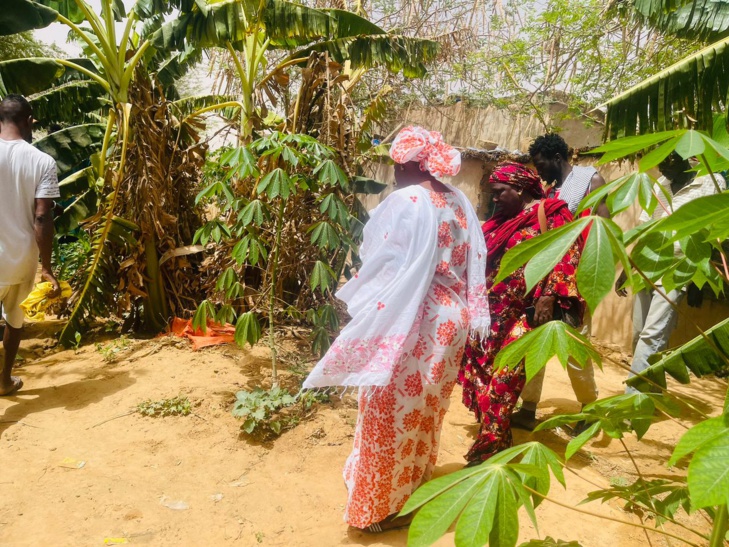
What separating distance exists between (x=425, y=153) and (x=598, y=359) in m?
1.35

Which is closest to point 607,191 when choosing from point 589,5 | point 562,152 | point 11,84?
point 562,152

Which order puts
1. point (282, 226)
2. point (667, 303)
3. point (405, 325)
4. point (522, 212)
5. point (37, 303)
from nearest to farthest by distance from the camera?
point (405, 325), point (522, 212), point (667, 303), point (282, 226), point (37, 303)

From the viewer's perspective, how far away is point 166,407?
3.28 metres

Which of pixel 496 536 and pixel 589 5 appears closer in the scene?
pixel 496 536

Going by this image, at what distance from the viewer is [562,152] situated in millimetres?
3537

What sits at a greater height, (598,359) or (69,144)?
(69,144)

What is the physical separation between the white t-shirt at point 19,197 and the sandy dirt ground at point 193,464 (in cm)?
91

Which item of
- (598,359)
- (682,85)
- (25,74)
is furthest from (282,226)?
(25,74)

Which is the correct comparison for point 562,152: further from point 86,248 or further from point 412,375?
point 86,248

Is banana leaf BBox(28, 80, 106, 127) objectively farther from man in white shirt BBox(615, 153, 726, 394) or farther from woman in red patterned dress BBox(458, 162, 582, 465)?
man in white shirt BBox(615, 153, 726, 394)

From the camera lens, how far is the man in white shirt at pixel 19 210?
3.15 m

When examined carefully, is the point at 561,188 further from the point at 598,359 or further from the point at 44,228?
the point at 44,228

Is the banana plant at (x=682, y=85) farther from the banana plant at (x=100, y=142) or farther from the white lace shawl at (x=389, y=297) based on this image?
the banana plant at (x=100, y=142)

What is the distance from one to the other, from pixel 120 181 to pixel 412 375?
10.4ft
